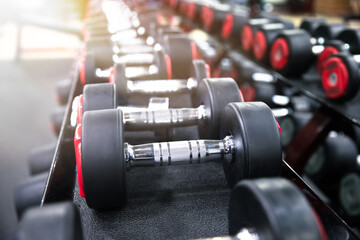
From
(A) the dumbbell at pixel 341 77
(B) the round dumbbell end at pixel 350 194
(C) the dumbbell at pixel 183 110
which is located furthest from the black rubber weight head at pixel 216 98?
(B) the round dumbbell end at pixel 350 194

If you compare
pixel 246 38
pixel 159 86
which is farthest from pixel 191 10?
pixel 159 86

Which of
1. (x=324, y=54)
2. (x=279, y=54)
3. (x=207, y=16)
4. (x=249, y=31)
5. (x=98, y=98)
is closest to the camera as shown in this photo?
(x=98, y=98)

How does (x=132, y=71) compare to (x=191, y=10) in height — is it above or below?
below

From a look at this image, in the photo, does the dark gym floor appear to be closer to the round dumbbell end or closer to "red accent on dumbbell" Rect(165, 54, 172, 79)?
"red accent on dumbbell" Rect(165, 54, 172, 79)

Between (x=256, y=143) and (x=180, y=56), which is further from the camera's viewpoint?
(x=180, y=56)

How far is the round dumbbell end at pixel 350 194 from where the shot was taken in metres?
1.33

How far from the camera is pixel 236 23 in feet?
6.82

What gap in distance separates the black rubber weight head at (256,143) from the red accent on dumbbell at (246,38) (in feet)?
4.53

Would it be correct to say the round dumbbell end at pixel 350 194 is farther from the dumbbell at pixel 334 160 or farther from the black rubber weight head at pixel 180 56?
the black rubber weight head at pixel 180 56

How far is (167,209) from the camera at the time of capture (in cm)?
65

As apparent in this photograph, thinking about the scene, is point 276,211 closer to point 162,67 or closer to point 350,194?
point 162,67

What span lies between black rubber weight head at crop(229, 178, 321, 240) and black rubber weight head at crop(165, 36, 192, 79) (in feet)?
2.61

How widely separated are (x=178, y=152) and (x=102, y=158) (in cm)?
17

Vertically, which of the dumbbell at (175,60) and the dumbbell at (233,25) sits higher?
the dumbbell at (233,25)
